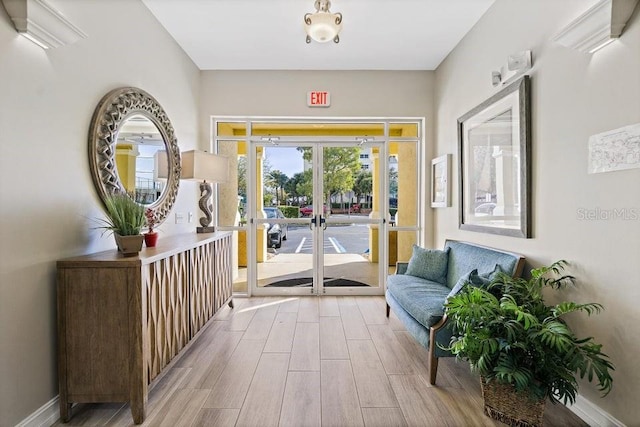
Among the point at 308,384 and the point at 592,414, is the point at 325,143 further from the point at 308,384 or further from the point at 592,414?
the point at 592,414

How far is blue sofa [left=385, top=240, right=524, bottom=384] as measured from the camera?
2.30 m

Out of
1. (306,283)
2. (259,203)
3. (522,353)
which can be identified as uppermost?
(259,203)

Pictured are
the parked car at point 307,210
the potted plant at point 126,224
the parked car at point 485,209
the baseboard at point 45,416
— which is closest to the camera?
the baseboard at point 45,416

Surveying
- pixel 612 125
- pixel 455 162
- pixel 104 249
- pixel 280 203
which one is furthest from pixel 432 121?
pixel 104 249

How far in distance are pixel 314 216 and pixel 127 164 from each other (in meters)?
2.46

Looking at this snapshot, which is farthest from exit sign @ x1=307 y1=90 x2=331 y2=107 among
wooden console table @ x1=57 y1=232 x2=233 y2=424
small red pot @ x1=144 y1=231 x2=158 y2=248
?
wooden console table @ x1=57 y1=232 x2=233 y2=424

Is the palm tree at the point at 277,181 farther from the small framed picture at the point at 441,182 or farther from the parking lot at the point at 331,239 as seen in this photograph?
the small framed picture at the point at 441,182

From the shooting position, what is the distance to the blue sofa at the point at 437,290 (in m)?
2.30

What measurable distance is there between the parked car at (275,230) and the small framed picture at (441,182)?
2.05 m

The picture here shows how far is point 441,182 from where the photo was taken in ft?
13.1

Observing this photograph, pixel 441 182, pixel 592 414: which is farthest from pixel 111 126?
pixel 592 414

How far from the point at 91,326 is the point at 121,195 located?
3.19 feet

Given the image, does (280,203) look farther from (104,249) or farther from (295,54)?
(104,249)

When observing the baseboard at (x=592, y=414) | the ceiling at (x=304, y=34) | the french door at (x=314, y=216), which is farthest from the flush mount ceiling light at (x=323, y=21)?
the baseboard at (x=592, y=414)
